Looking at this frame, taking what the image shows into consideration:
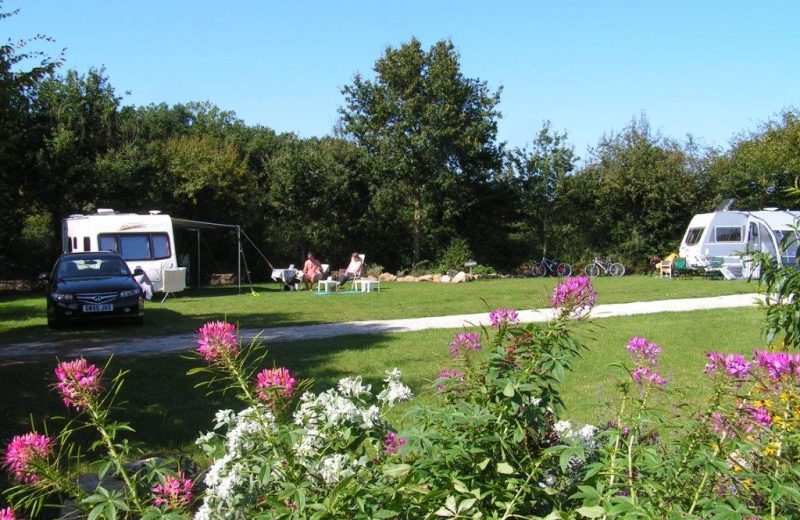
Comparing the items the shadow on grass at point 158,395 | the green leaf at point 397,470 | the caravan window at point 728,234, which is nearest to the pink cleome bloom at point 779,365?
the green leaf at point 397,470

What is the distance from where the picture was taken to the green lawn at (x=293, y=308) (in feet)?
37.3

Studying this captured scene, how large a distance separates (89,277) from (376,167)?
53.4 feet

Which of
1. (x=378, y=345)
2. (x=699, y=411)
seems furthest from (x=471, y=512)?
(x=378, y=345)

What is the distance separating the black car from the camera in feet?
37.6

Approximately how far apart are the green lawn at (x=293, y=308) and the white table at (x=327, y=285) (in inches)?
35.3

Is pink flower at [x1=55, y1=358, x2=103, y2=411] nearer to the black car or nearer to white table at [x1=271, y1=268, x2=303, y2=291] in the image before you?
the black car

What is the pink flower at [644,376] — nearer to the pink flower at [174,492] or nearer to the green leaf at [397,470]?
the green leaf at [397,470]

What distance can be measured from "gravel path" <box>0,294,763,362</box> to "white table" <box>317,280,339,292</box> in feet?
24.4

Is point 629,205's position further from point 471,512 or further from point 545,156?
point 471,512

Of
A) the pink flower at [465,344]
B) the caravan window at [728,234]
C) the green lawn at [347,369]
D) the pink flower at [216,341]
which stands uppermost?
the caravan window at [728,234]

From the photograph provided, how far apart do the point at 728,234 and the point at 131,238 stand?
19.6 metres

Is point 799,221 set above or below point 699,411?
above

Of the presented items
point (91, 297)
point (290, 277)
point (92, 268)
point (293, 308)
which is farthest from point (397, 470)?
point (290, 277)

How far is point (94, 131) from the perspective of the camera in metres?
24.1
